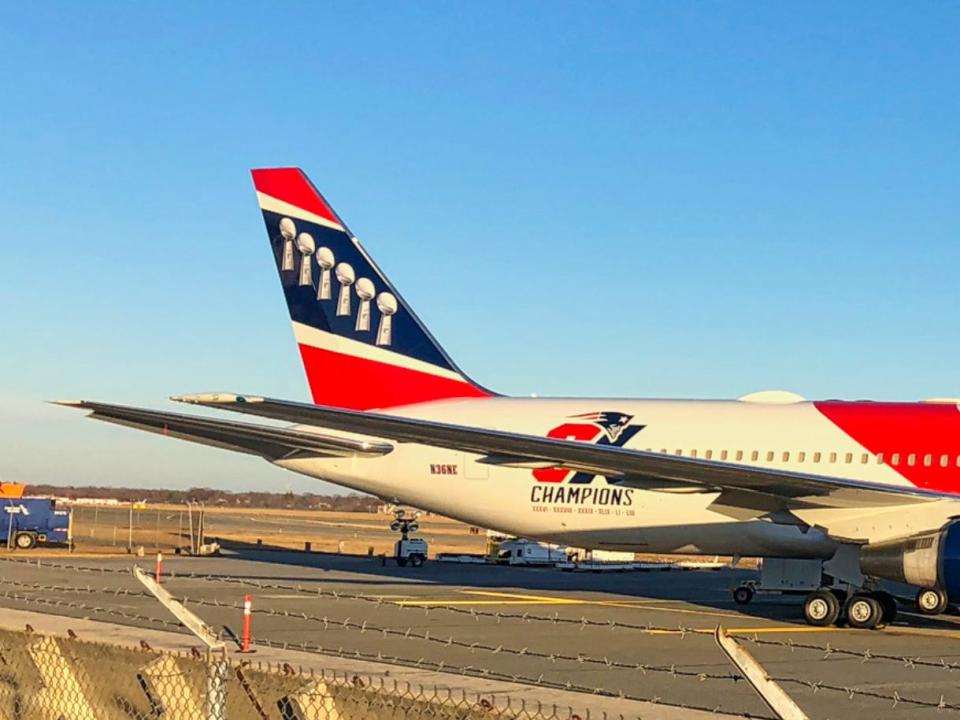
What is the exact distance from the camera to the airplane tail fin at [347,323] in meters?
28.7

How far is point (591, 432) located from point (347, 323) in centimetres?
621

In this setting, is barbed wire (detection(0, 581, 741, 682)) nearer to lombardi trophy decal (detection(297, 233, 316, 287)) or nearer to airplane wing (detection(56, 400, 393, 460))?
airplane wing (detection(56, 400, 393, 460))

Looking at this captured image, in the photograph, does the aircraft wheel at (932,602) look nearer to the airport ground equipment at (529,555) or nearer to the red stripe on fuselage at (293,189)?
the red stripe on fuselage at (293,189)

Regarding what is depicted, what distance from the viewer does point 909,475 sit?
22500 millimetres

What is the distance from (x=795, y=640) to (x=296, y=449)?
11365 millimetres

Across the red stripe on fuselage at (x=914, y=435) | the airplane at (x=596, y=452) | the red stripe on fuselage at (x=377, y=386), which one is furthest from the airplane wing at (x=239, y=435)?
the red stripe on fuselage at (x=914, y=435)

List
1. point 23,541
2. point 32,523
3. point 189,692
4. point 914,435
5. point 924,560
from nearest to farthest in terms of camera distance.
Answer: point 189,692 → point 924,560 → point 914,435 → point 23,541 → point 32,523

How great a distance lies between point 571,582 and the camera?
107 feet

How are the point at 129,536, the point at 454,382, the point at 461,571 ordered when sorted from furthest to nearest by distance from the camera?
the point at 129,536
the point at 461,571
the point at 454,382

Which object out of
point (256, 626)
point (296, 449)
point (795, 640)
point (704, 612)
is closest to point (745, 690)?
point (795, 640)

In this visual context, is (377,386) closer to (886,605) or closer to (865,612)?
(865,612)

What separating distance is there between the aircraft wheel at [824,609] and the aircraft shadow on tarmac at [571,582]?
2.43 feet

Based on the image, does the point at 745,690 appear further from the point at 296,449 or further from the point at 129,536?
the point at 129,536

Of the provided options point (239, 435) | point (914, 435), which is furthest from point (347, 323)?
point (914, 435)
